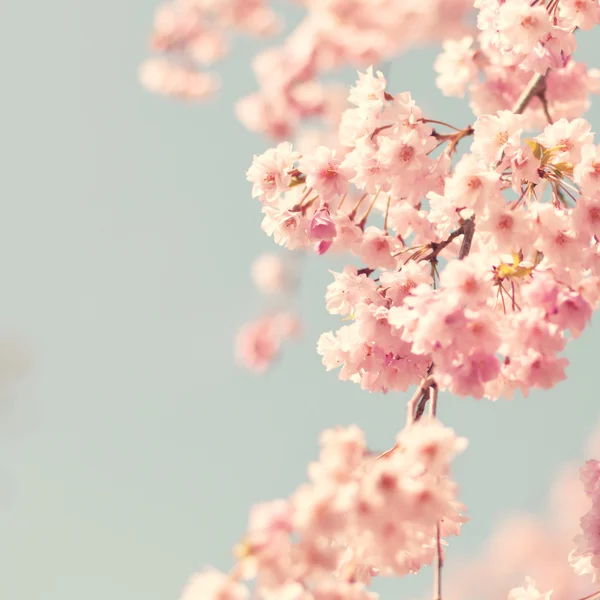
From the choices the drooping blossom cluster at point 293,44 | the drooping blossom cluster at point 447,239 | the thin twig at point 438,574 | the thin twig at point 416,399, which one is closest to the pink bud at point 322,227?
the drooping blossom cluster at point 447,239

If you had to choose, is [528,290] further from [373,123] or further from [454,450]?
[373,123]

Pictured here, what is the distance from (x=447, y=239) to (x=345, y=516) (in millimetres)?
1153

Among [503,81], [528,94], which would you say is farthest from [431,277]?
[503,81]

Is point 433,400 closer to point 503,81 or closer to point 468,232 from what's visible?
point 468,232

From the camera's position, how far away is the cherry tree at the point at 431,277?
5.10ft

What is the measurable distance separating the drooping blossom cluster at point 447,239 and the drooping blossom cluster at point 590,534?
609 mm

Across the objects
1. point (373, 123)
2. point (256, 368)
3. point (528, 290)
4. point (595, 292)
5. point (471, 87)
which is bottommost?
point (528, 290)

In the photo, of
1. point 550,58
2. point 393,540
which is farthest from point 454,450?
point 550,58

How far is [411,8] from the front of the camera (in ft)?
23.4

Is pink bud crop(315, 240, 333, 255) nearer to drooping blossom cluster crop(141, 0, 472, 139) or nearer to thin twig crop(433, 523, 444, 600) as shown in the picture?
thin twig crop(433, 523, 444, 600)

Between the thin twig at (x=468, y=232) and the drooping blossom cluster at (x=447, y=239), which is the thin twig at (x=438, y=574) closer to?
the drooping blossom cluster at (x=447, y=239)

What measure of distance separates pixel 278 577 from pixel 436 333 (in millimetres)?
732

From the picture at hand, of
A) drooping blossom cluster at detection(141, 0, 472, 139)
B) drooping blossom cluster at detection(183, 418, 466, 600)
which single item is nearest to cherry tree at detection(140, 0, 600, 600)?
drooping blossom cluster at detection(183, 418, 466, 600)

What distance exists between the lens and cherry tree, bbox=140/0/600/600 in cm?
156
